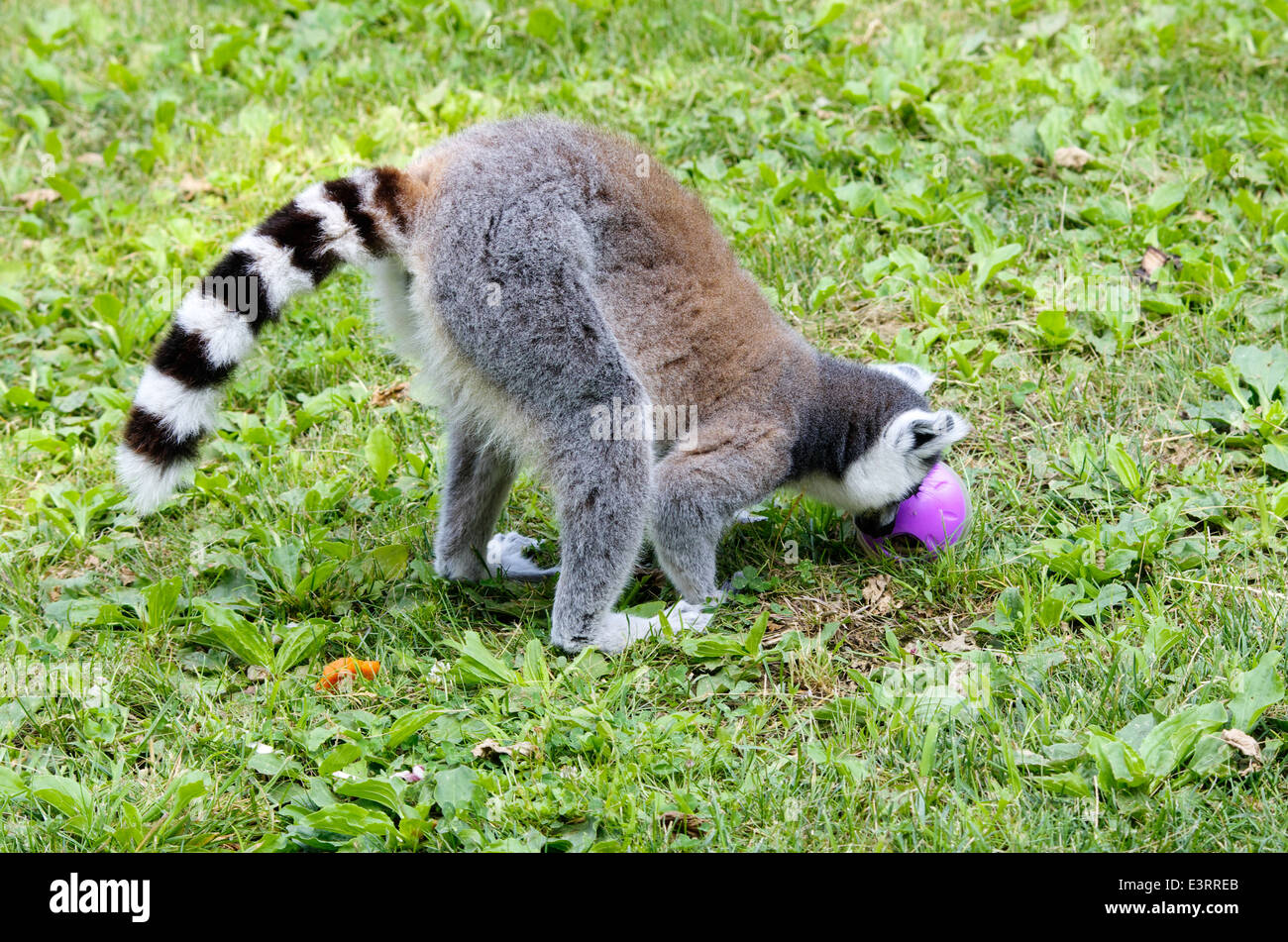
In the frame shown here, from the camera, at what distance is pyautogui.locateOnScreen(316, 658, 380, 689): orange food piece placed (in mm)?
3807

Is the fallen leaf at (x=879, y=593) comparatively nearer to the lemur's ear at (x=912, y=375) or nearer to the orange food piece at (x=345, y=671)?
the lemur's ear at (x=912, y=375)

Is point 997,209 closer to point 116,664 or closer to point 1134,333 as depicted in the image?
point 1134,333

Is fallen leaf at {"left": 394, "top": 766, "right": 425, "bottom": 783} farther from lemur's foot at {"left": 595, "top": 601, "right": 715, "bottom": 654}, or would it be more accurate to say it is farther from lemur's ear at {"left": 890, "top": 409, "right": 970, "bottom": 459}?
lemur's ear at {"left": 890, "top": 409, "right": 970, "bottom": 459}

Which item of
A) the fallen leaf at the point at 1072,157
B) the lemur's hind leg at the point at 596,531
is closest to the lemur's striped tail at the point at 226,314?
the lemur's hind leg at the point at 596,531

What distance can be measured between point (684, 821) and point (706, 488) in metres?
1.27

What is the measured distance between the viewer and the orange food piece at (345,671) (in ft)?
12.5

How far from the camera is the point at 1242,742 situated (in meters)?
3.06

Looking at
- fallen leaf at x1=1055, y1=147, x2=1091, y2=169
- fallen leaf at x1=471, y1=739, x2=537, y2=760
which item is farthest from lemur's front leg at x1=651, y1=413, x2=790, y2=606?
fallen leaf at x1=1055, y1=147, x2=1091, y2=169

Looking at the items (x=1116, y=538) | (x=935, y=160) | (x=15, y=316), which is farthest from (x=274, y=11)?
(x=1116, y=538)

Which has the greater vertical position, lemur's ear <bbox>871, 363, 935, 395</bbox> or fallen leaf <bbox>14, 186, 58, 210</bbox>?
fallen leaf <bbox>14, 186, 58, 210</bbox>

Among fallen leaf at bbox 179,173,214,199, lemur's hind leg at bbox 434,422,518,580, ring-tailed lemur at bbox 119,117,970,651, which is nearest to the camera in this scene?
ring-tailed lemur at bbox 119,117,970,651

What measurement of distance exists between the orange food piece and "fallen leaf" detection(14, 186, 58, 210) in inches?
172

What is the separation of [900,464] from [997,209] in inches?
90.9

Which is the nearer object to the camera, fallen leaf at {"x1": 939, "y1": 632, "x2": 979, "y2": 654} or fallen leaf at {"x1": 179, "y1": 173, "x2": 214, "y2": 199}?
fallen leaf at {"x1": 939, "y1": 632, "x2": 979, "y2": 654}
